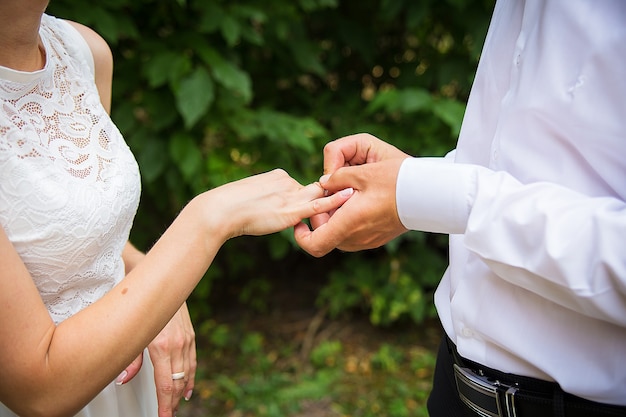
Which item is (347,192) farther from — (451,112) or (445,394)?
(451,112)

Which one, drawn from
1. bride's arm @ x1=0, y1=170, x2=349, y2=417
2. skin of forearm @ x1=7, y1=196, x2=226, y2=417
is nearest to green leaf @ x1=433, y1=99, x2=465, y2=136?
bride's arm @ x1=0, y1=170, x2=349, y2=417

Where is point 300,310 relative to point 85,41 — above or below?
below

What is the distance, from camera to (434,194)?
4.11 feet

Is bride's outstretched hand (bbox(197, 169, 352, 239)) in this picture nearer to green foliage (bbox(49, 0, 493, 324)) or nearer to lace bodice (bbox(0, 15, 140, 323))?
lace bodice (bbox(0, 15, 140, 323))

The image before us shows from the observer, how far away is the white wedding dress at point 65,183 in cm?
127

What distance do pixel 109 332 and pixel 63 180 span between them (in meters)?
0.40

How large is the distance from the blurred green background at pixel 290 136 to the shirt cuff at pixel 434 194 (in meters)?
1.61

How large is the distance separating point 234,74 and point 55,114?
147 centimetres

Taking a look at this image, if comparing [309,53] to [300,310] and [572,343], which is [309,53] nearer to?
[300,310]

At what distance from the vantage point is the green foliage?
293 centimetres

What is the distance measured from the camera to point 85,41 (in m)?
1.74

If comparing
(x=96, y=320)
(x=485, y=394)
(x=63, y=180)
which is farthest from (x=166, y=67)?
(x=485, y=394)

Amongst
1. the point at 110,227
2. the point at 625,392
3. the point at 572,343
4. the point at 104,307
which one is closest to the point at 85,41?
the point at 110,227

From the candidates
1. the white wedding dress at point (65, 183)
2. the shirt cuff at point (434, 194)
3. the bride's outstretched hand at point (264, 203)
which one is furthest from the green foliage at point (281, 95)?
the shirt cuff at point (434, 194)
